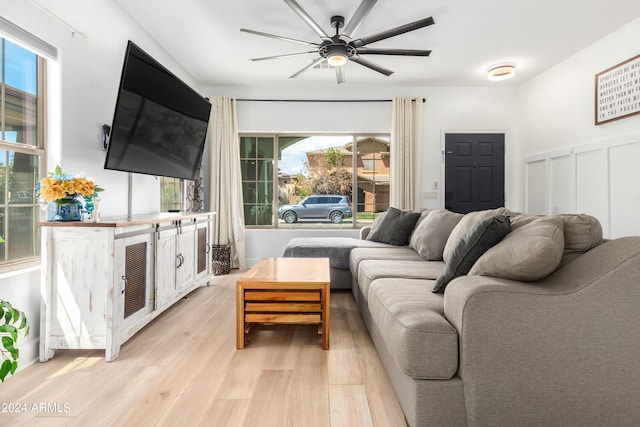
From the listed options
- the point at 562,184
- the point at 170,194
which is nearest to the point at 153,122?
the point at 170,194

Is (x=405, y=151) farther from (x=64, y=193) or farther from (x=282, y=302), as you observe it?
(x=64, y=193)

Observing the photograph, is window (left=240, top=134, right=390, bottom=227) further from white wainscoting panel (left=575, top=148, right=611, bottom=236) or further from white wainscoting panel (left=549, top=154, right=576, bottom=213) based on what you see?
white wainscoting panel (left=575, top=148, right=611, bottom=236)

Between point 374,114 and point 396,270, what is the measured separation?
10.3 feet

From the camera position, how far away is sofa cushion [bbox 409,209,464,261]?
275 cm

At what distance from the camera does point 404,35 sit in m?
3.40

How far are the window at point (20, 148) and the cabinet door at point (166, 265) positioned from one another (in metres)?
0.73

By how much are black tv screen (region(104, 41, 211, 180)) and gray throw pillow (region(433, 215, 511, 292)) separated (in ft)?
7.49

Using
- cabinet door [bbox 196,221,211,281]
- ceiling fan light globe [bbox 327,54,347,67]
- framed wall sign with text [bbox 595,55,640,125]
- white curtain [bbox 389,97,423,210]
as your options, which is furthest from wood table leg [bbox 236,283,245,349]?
framed wall sign with text [bbox 595,55,640,125]

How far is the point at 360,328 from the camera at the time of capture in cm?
251

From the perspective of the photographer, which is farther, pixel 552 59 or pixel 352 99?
pixel 352 99

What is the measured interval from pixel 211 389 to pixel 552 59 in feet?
15.8

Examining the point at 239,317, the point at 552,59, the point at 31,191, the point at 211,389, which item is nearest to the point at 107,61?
the point at 31,191

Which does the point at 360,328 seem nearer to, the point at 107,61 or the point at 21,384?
the point at 21,384

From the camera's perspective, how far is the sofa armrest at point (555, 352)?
4.01 ft
